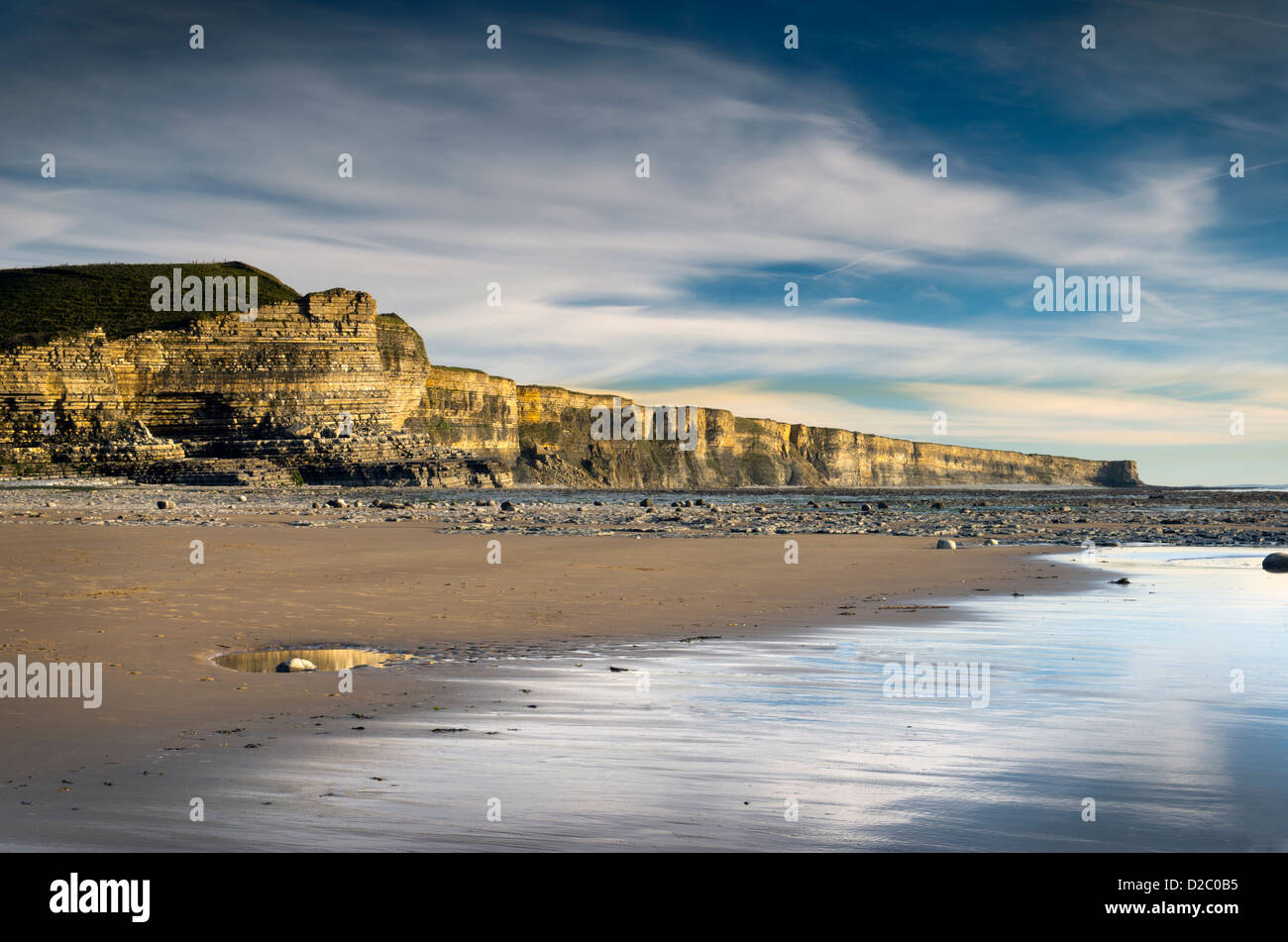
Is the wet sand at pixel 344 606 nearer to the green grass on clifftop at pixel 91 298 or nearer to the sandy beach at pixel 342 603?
the sandy beach at pixel 342 603

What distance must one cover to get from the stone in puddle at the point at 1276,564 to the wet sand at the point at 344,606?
360 cm

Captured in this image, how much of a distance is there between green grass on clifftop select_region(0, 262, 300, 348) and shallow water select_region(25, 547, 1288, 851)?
345 ft

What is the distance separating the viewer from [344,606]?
1098cm

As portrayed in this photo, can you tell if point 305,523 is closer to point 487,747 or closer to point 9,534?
point 9,534

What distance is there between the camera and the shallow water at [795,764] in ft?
12.6

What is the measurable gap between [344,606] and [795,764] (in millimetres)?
7402

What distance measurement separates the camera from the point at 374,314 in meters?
114

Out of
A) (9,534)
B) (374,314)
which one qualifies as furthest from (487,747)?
(374,314)
